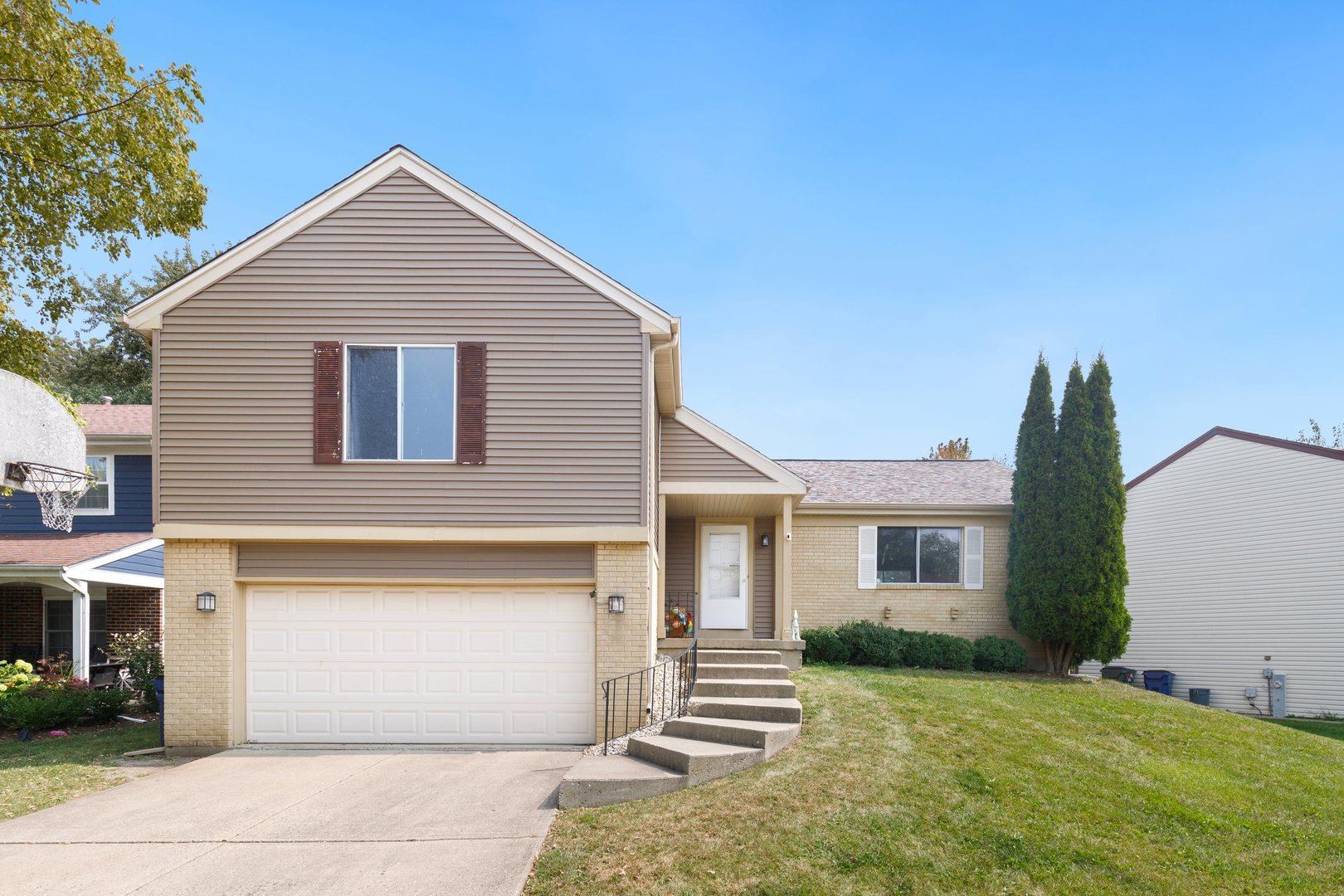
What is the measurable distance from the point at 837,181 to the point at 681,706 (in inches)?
381

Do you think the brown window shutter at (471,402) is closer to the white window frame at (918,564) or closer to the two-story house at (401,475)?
the two-story house at (401,475)

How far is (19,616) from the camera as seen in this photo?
58.3 ft

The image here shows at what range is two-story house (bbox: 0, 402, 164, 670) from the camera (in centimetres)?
1719

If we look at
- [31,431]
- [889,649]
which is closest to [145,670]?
[889,649]

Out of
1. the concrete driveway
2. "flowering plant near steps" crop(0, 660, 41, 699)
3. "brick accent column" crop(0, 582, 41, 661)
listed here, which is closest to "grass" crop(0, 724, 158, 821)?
the concrete driveway

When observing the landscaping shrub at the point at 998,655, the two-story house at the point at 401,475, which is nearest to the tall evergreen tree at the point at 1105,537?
the landscaping shrub at the point at 998,655

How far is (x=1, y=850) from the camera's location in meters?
6.79

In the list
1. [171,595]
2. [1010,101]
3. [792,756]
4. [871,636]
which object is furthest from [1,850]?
[1010,101]

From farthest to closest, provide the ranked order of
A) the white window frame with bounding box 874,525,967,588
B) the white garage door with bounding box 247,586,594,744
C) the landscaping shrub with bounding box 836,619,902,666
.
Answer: the white window frame with bounding box 874,525,967,588
the landscaping shrub with bounding box 836,619,902,666
the white garage door with bounding box 247,586,594,744

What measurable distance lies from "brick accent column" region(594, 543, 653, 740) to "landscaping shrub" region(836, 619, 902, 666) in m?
6.22

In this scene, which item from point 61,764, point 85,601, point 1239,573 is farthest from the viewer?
point 1239,573

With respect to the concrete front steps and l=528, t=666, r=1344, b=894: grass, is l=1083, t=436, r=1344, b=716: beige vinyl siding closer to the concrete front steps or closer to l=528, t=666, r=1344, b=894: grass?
l=528, t=666, r=1344, b=894: grass

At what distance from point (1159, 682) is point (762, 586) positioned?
931cm

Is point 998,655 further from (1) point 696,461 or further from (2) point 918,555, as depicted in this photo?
(1) point 696,461
